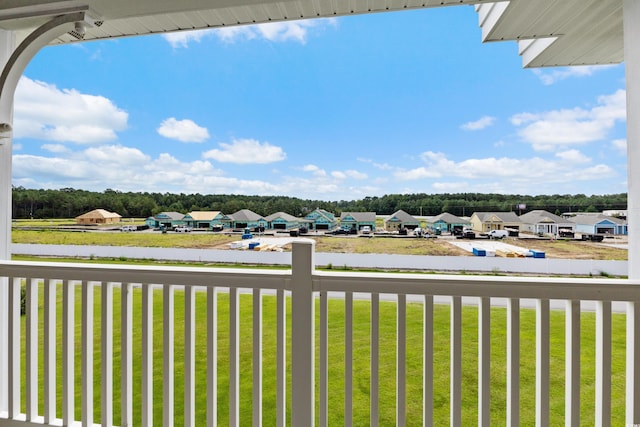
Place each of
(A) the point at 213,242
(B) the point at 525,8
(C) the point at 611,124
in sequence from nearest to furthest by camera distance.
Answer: (C) the point at 611,124
(B) the point at 525,8
(A) the point at 213,242

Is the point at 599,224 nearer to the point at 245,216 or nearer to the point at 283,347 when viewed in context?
the point at 283,347

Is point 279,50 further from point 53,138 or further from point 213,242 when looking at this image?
point 53,138

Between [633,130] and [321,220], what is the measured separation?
1.36 m

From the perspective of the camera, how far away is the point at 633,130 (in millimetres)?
1370

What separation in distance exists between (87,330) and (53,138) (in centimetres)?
95

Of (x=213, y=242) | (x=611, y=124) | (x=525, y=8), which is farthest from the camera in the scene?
(x=213, y=242)

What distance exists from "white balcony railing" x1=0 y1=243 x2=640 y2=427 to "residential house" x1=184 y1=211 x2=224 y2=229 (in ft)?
0.76

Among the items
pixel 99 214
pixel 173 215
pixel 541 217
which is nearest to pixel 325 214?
pixel 173 215

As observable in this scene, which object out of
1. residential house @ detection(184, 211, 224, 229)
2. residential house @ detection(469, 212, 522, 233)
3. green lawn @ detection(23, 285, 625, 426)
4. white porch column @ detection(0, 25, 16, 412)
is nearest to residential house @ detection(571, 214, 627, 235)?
residential house @ detection(469, 212, 522, 233)

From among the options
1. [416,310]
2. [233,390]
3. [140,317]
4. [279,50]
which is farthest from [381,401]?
[279,50]

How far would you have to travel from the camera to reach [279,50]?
1562 millimetres

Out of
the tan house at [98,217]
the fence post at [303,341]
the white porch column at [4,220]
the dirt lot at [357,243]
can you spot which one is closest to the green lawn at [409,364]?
the fence post at [303,341]

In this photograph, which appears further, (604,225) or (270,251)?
(270,251)

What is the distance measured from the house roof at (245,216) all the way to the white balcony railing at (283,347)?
25 cm
